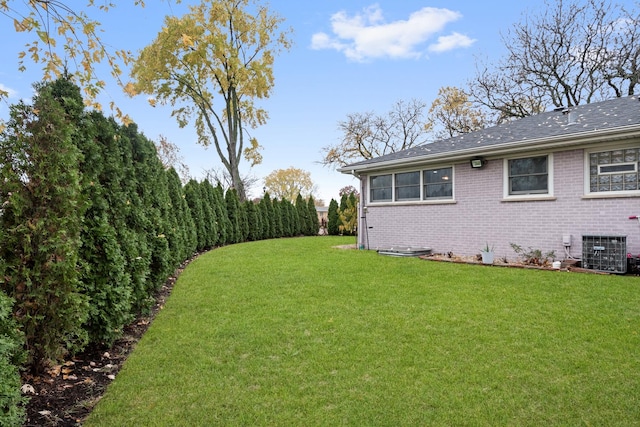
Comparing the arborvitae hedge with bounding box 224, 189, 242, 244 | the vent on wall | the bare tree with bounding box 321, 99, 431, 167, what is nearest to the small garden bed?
the vent on wall

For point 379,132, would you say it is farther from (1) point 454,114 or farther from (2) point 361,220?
(2) point 361,220

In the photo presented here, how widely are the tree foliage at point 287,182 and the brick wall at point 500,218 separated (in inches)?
1569

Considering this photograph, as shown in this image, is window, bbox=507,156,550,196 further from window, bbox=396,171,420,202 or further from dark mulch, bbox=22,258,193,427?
dark mulch, bbox=22,258,193,427

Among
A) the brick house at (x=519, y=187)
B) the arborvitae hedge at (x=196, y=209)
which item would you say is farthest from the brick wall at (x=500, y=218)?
the arborvitae hedge at (x=196, y=209)

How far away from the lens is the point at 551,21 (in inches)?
683

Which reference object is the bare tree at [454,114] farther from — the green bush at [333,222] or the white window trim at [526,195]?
the white window trim at [526,195]

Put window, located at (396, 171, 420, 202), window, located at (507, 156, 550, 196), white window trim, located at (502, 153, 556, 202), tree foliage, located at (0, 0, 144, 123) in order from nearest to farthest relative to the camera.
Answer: tree foliage, located at (0, 0, 144, 123), white window trim, located at (502, 153, 556, 202), window, located at (507, 156, 550, 196), window, located at (396, 171, 420, 202)

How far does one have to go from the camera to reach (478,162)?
8531 millimetres

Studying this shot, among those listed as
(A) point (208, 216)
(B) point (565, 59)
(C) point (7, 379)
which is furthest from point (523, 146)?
(B) point (565, 59)

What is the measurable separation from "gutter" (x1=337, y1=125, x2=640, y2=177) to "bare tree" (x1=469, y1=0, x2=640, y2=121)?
12982mm

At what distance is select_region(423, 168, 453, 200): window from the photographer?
9320mm

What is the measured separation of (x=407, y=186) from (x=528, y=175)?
303 centimetres

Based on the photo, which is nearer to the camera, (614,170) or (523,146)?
(614,170)

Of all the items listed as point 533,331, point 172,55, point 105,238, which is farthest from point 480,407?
point 172,55
